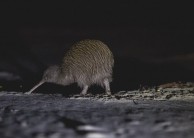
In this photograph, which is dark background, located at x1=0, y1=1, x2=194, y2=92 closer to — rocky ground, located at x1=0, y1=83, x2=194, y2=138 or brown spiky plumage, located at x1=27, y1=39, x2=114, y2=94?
brown spiky plumage, located at x1=27, y1=39, x2=114, y2=94

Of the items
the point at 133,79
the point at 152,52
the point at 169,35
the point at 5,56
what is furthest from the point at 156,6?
the point at 133,79

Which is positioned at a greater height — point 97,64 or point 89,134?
point 97,64

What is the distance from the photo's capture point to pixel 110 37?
13195 millimetres

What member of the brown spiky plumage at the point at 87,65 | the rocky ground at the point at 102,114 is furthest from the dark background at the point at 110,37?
the rocky ground at the point at 102,114

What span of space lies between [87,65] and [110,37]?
7.60 m

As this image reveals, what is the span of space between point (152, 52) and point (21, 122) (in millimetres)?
6956

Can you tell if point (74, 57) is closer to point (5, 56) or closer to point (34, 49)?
point (5, 56)

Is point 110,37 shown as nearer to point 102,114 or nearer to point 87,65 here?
point 87,65

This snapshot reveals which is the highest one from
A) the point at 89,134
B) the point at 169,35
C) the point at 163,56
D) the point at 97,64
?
the point at 169,35

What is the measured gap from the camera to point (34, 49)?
36.7ft

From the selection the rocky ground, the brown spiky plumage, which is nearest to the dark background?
the brown spiky plumage

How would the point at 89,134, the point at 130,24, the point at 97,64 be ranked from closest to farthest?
the point at 89,134 → the point at 97,64 → the point at 130,24

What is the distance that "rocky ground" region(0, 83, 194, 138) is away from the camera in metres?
3.75

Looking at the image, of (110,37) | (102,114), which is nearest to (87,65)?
(102,114)
